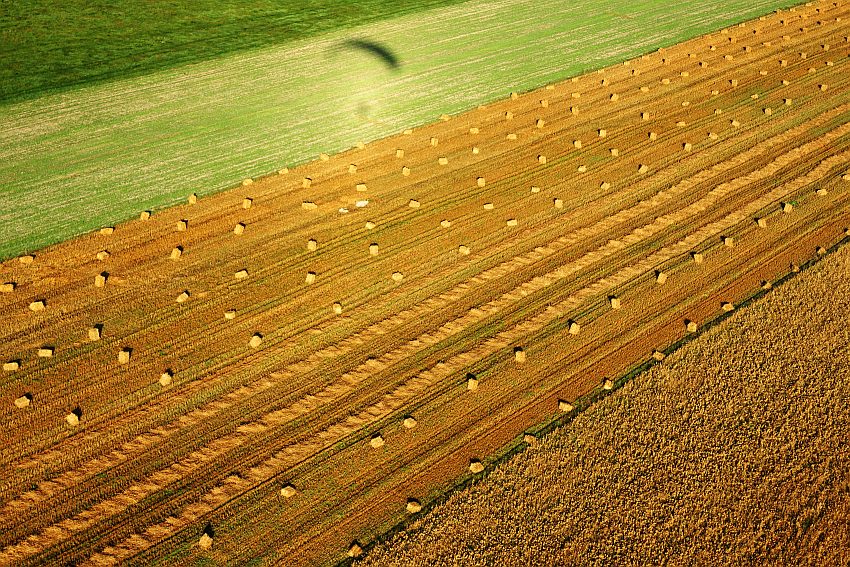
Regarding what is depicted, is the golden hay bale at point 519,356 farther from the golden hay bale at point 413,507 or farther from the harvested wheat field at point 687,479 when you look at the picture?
the golden hay bale at point 413,507

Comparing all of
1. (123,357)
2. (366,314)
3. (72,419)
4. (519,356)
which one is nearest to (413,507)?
(519,356)

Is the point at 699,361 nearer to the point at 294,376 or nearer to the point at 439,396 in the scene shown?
the point at 439,396

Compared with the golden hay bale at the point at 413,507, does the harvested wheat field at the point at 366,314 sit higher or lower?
higher

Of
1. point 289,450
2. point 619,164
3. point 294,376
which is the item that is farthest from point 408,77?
point 289,450

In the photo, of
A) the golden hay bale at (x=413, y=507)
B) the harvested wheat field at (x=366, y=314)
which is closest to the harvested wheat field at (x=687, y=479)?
the golden hay bale at (x=413, y=507)

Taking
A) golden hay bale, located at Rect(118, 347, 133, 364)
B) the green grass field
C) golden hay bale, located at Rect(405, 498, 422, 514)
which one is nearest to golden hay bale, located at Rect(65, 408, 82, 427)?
golden hay bale, located at Rect(118, 347, 133, 364)
